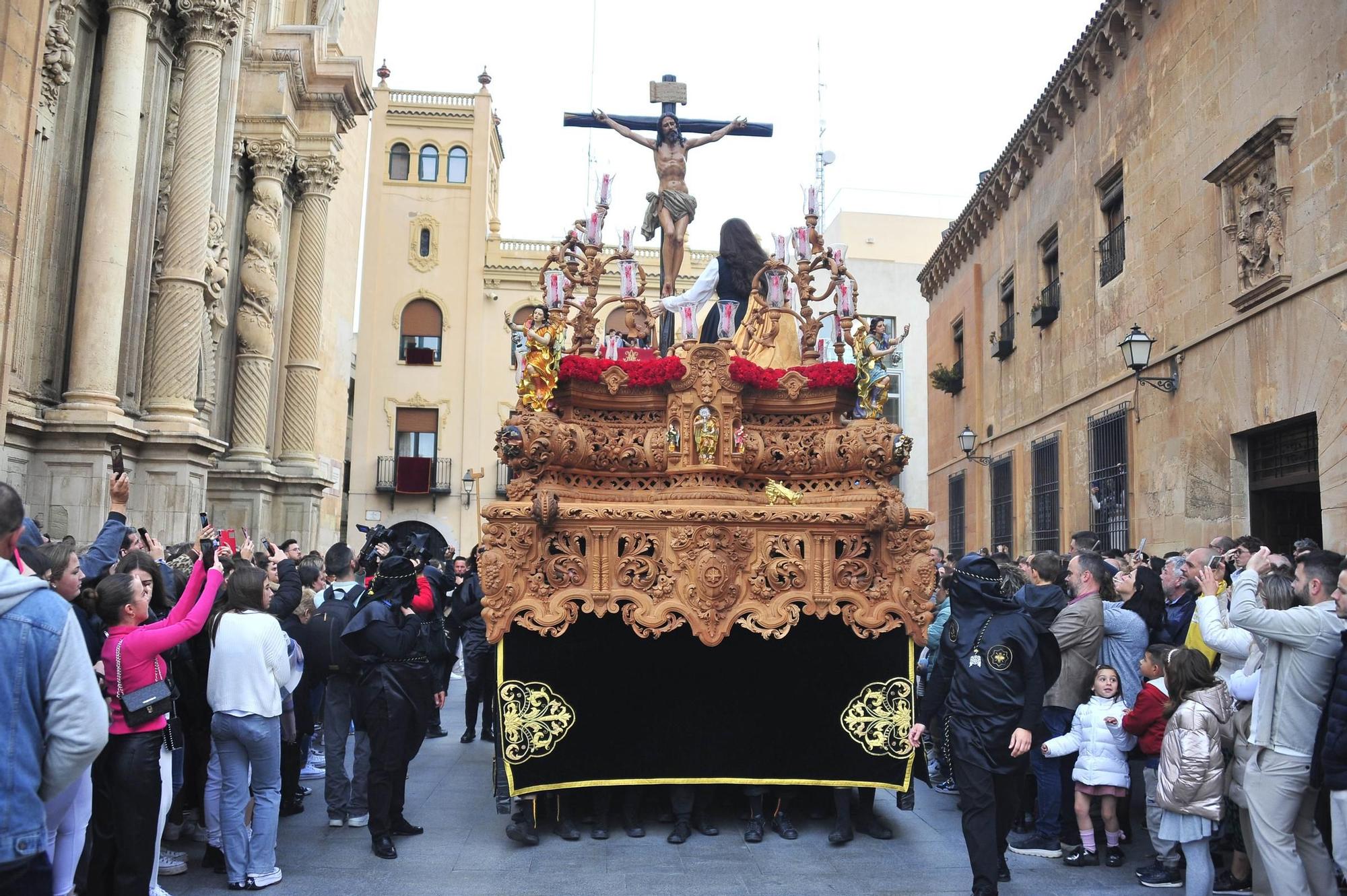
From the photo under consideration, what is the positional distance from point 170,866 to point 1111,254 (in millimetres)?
14863

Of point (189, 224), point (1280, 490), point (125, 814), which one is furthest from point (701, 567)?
point (189, 224)

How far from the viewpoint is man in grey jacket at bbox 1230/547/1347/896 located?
5.09m

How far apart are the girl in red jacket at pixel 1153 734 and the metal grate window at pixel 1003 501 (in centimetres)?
1375

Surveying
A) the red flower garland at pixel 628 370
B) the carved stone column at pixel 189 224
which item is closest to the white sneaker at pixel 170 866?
the red flower garland at pixel 628 370

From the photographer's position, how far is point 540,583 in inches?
261

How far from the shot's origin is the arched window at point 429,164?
116 ft

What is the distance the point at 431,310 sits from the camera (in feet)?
115

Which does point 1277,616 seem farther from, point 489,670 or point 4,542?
point 489,670

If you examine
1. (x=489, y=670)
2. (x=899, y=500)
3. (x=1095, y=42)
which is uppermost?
(x=1095, y=42)

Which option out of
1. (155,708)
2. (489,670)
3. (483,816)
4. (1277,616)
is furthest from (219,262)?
(1277,616)

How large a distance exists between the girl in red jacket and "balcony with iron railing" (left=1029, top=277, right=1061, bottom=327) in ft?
40.8

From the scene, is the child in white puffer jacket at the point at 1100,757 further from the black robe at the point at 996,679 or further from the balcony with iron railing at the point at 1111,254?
the balcony with iron railing at the point at 1111,254

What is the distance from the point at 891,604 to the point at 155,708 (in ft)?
Answer: 14.1

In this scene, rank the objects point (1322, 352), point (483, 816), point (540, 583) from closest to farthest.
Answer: point (540, 583)
point (483, 816)
point (1322, 352)
